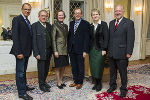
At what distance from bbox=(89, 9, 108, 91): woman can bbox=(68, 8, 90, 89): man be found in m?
0.13

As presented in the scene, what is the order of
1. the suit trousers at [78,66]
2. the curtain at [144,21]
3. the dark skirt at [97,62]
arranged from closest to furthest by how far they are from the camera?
the dark skirt at [97,62]
the suit trousers at [78,66]
the curtain at [144,21]

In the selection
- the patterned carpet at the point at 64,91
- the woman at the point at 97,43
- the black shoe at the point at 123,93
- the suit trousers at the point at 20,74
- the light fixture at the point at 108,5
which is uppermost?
the light fixture at the point at 108,5

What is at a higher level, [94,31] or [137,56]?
[94,31]

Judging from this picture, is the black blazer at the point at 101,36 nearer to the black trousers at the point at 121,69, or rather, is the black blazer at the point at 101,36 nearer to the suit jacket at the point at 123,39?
the suit jacket at the point at 123,39

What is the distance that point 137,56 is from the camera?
641cm

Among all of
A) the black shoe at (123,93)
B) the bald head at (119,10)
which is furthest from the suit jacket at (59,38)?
the black shoe at (123,93)

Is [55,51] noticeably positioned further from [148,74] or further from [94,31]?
[148,74]

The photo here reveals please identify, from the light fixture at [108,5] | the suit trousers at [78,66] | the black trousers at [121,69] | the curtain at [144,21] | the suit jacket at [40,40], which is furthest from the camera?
the curtain at [144,21]

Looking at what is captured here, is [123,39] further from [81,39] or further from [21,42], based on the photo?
[21,42]

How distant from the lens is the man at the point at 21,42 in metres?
2.43

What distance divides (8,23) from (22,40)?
9.77 feet

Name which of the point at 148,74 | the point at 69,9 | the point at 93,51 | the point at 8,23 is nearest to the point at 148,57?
the point at 148,74

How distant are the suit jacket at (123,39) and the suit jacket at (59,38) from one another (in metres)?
0.95

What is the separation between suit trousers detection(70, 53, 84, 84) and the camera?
10.1ft
